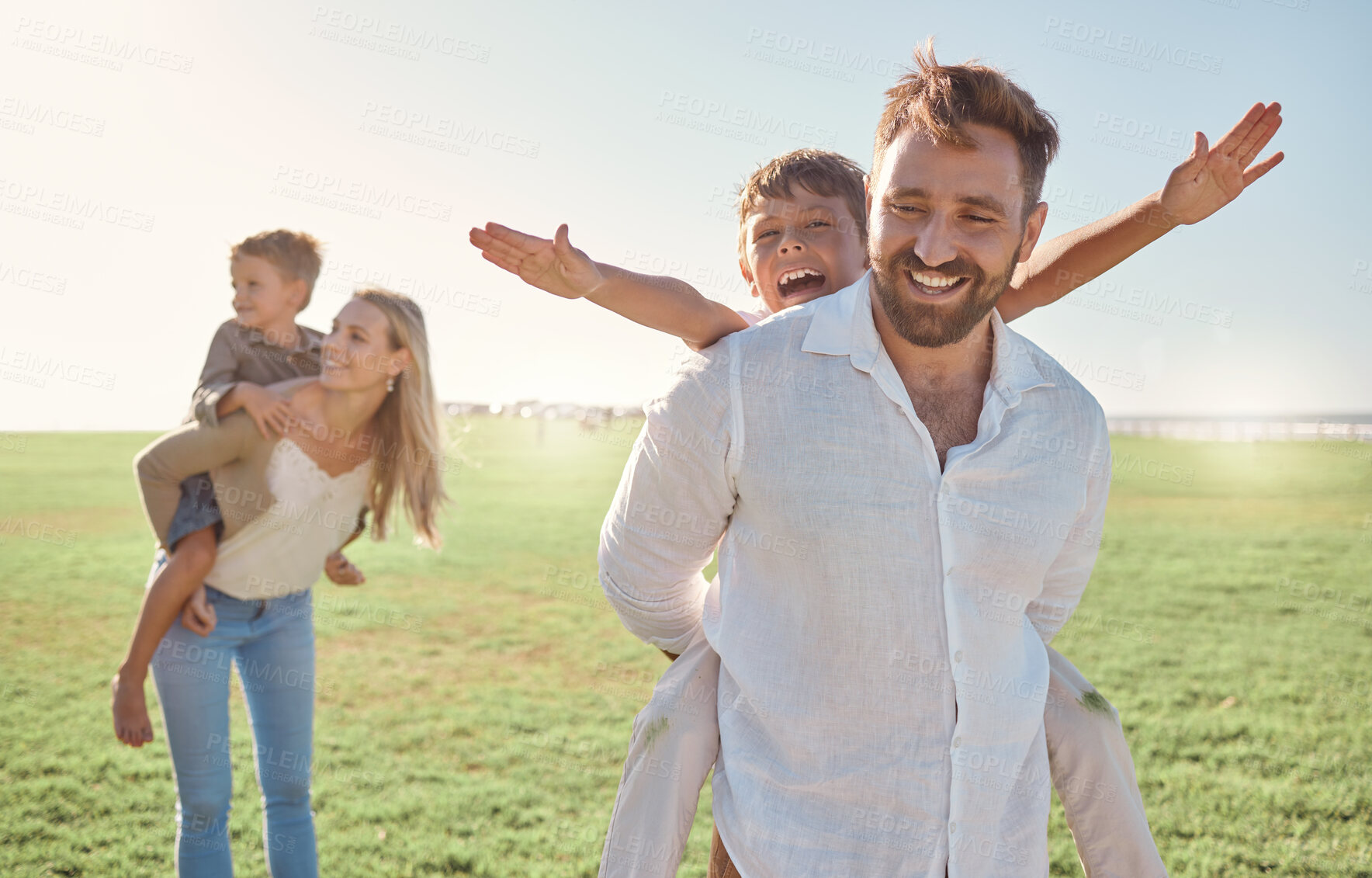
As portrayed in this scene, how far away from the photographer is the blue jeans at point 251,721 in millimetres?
3617

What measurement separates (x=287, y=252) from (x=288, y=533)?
4.75ft

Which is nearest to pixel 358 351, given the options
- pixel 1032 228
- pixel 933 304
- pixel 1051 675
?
pixel 933 304

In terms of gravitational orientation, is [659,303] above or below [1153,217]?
below

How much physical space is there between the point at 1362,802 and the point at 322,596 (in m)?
13.3

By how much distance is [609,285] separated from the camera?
7.46ft

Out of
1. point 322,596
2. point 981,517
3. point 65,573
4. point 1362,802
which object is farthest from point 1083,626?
point 65,573

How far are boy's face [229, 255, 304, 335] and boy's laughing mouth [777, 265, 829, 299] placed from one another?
101 inches

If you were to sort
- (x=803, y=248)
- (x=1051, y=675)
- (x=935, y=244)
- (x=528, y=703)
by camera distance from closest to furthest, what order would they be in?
(x=935, y=244) < (x=1051, y=675) < (x=803, y=248) < (x=528, y=703)

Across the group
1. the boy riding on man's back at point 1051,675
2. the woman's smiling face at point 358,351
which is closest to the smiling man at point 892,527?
the boy riding on man's back at point 1051,675

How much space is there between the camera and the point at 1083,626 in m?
11.0

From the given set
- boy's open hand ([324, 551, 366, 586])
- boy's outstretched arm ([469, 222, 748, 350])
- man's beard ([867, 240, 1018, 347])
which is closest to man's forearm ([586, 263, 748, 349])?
boy's outstretched arm ([469, 222, 748, 350])

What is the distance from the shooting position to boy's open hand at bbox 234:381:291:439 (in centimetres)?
382

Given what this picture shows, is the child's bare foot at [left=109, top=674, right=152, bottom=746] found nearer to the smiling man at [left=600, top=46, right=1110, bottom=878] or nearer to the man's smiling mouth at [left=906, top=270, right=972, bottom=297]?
the smiling man at [left=600, top=46, right=1110, bottom=878]

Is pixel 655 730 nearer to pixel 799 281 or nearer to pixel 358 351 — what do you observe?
pixel 799 281
